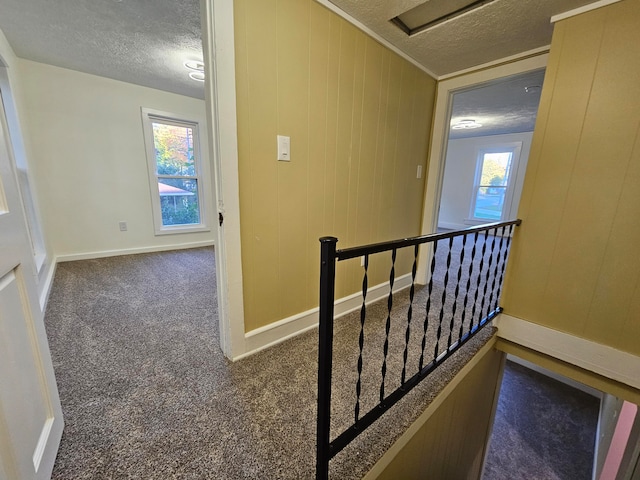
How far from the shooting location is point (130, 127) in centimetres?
319

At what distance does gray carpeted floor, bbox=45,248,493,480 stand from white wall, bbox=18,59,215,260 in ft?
4.51

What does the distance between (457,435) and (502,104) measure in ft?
14.1

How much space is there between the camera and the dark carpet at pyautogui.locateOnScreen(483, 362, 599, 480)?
2867 mm

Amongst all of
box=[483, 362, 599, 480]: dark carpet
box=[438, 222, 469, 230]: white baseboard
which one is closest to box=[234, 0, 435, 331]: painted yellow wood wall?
box=[483, 362, 599, 480]: dark carpet

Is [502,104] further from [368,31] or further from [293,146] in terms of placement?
[293,146]

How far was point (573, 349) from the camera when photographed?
5.49ft

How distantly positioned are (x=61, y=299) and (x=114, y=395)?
151cm

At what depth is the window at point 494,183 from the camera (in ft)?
19.4

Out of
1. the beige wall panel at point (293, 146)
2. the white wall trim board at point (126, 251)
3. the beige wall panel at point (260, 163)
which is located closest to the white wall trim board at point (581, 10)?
the beige wall panel at point (293, 146)

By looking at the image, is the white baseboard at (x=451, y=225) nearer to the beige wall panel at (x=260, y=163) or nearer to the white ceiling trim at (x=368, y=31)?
the white ceiling trim at (x=368, y=31)

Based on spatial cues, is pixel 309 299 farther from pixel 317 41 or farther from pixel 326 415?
pixel 317 41

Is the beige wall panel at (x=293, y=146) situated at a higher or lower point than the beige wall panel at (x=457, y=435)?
higher

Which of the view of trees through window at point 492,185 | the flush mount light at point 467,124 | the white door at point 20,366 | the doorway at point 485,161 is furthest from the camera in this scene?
the view of trees through window at point 492,185

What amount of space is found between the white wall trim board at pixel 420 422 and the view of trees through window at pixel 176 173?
12.8 ft
